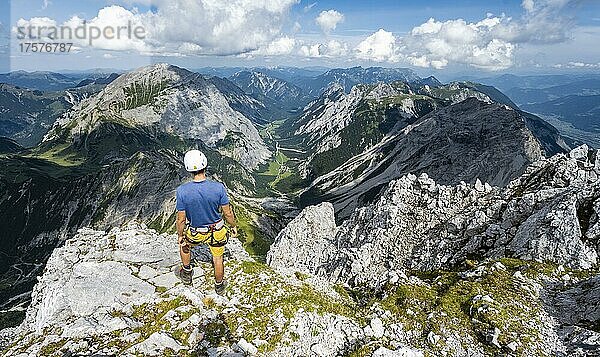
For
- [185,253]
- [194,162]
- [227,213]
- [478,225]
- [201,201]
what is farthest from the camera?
[478,225]

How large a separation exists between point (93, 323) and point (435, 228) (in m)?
44.8

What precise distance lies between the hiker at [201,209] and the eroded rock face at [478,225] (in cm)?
1179

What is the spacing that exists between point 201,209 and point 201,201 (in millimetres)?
374

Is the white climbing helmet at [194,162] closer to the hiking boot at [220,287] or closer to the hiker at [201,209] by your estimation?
the hiker at [201,209]

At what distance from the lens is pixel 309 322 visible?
1612 centimetres

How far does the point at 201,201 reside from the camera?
1563 centimetres

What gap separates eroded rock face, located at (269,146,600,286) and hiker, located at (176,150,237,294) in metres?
11.8

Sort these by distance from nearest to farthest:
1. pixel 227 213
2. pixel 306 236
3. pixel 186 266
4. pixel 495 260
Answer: pixel 227 213 < pixel 186 266 < pixel 495 260 < pixel 306 236

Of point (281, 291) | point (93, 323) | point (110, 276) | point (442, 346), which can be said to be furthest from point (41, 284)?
point (442, 346)

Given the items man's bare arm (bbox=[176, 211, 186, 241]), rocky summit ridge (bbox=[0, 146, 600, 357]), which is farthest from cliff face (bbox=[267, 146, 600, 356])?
man's bare arm (bbox=[176, 211, 186, 241])

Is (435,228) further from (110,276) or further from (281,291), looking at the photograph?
(110,276)

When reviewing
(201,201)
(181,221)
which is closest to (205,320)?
(181,221)

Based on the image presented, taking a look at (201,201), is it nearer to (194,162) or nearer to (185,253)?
(194,162)

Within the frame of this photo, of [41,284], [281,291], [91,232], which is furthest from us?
[91,232]
